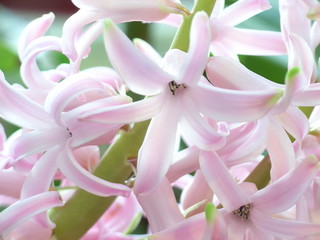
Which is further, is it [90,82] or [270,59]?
[270,59]

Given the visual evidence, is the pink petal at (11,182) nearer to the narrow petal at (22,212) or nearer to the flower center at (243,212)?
the narrow petal at (22,212)

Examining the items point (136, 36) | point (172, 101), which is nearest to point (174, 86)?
point (172, 101)

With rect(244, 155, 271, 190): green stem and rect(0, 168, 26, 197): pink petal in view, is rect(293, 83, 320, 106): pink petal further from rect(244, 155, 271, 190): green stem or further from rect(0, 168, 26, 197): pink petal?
rect(0, 168, 26, 197): pink petal

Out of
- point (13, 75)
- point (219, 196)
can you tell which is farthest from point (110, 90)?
point (13, 75)

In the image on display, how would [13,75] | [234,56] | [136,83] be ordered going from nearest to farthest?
[136,83], [234,56], [13,75]

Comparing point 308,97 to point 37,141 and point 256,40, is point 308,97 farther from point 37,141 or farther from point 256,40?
point 37,141

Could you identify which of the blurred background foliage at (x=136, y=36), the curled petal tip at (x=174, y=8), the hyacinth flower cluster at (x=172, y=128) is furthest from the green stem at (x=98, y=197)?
the blurred background foliage at (x=136, y=36)

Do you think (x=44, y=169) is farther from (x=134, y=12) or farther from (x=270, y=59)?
(x=270, y=59)
